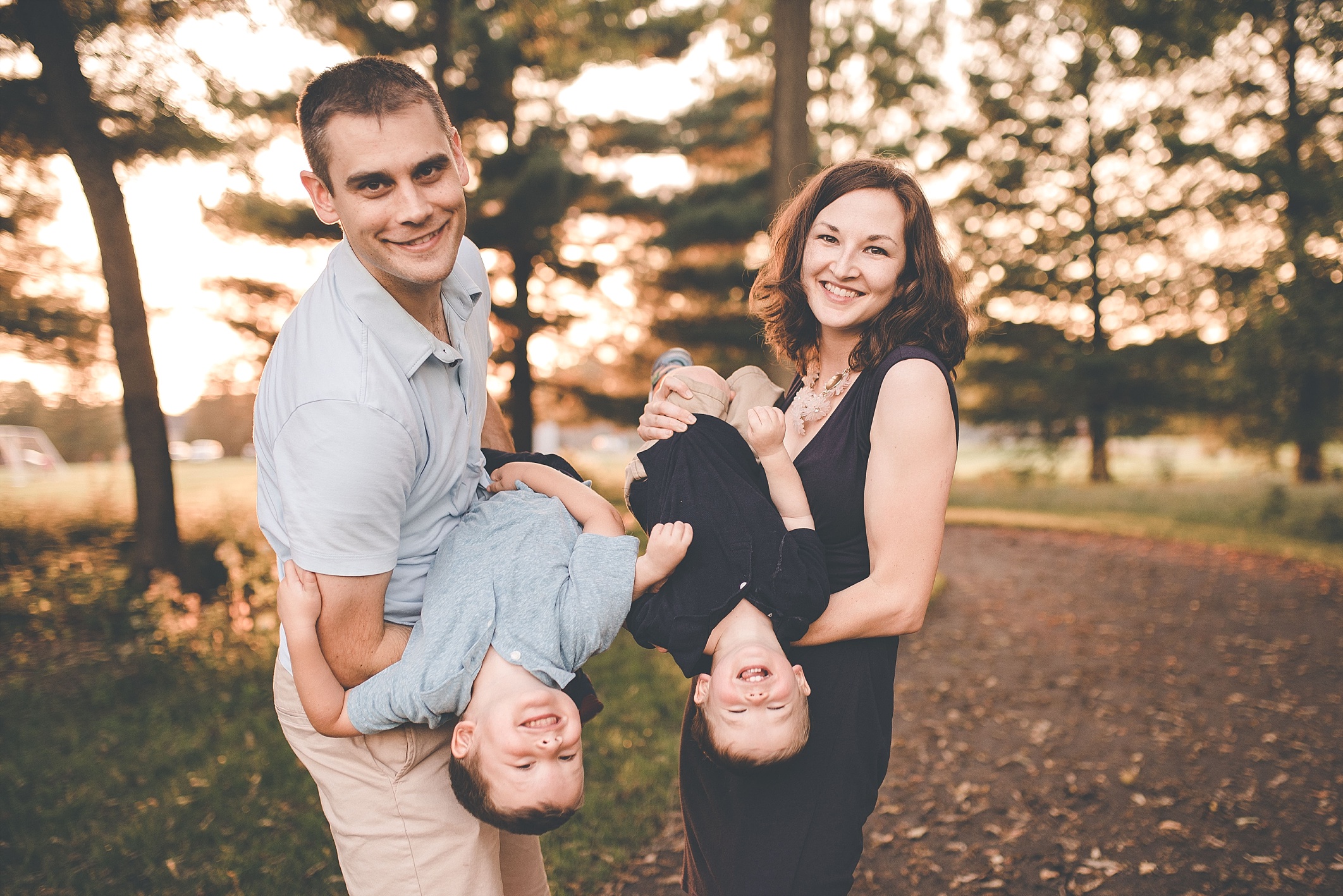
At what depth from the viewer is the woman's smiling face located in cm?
223

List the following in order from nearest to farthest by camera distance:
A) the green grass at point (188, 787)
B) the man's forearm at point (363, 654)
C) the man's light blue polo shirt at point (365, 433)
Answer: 1. the man's light blue polo shirt at point (365, 433)
2. the man's forearm at point (363, 654)
3. the green grass at point (188, 787)

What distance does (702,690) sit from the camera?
212cm

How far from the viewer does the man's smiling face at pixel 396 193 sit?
1894mm

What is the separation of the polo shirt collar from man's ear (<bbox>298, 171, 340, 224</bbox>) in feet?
0.32

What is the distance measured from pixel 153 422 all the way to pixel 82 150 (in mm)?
2366

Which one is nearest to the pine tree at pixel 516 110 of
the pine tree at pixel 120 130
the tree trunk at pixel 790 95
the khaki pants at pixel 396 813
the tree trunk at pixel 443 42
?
the tree trunk at pixel 443 42

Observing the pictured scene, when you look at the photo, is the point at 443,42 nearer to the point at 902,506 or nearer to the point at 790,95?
the point at 790,95

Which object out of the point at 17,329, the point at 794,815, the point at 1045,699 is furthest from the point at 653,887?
the point at 17,329

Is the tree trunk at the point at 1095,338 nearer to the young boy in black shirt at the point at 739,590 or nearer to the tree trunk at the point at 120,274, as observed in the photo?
the tree trunk at the point at 120,274

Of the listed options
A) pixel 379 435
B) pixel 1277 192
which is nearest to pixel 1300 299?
pixel 1277 192

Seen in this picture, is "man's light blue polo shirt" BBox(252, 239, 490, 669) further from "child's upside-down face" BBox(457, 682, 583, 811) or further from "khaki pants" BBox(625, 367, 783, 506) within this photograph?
"khaki pants" BBox(625, 367, 783, 506)

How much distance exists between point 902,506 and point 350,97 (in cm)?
168

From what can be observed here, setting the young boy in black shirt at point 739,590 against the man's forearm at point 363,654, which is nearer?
the man's forearm at point 363,654

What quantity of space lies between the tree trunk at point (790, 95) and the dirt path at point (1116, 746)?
4693 millimetres
